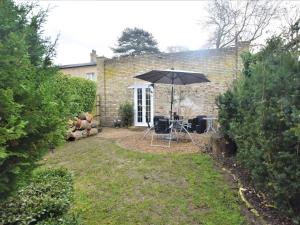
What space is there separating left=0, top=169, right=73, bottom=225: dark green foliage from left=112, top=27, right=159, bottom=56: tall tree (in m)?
27.6

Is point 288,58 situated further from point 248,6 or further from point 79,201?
point 248,6

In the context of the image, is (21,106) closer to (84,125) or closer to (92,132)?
(84,125)

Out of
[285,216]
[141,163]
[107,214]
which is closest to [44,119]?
[107,214]

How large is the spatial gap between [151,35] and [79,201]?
28333 mm

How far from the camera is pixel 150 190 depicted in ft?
18.3

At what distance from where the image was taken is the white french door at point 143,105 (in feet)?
48.0

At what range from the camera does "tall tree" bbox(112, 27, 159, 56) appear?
30.8 metres

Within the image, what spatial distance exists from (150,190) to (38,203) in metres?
2.63

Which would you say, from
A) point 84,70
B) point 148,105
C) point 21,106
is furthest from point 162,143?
point 84,70

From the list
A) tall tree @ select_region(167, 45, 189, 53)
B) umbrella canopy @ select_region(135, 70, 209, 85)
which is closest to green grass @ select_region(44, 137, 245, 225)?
umbrella canopy @ select_region(135, 70, 209, 85)

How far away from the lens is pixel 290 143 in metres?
3.72

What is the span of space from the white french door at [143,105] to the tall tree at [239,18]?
8.56 meters

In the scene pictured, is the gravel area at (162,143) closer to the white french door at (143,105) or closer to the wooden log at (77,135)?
the wooden log at (77,135)

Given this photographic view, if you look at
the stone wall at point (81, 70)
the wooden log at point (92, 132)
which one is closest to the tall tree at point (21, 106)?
the wooden log at point (92, 132)
